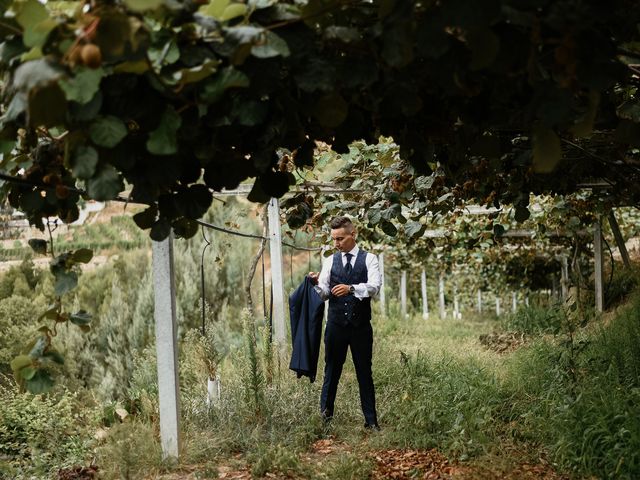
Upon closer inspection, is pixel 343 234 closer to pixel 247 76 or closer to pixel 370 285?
pixel 370 285

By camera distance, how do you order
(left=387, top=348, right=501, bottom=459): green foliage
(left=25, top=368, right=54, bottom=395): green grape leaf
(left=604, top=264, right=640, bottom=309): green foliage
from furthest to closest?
(left=604, top=264, right=640, bottom=309): green foliage
(left=387, top=348, right=501, bottom=459): green foliage
(left=25, top=368, right=54, bottom=395): green grape leaf

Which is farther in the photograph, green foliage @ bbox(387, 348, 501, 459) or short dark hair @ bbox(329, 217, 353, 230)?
short dark hair @ bbox(329, 217, 353, 230)

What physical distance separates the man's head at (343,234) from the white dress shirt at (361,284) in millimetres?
72

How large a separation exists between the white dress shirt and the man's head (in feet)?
0.24

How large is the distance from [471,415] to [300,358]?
1403 millimetres

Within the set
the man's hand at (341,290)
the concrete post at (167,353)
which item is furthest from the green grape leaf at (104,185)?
the man's hand at (341,290)

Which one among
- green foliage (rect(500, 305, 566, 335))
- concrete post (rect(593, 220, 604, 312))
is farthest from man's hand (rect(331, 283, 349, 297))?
green foliage (rect(500, 305, 566, 335))

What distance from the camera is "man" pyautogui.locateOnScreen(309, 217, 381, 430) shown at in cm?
503

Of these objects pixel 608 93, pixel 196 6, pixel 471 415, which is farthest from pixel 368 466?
pixel 196 6

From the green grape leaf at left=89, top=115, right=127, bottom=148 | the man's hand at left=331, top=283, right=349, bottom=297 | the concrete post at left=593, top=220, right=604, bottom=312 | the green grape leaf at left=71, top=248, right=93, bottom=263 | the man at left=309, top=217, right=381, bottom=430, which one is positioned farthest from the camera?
the concrete post at left=593, top=220, right=604, bottom=312

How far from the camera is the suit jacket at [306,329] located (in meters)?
5.34

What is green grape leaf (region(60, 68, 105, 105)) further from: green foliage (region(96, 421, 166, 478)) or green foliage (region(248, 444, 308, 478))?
green foliage (region(248, 444, 308, 478))

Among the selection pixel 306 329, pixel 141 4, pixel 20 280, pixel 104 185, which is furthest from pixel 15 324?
pixel 141 4

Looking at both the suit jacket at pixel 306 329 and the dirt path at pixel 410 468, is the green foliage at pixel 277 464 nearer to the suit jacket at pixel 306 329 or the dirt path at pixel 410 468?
the dirt path at pixel 410 468
